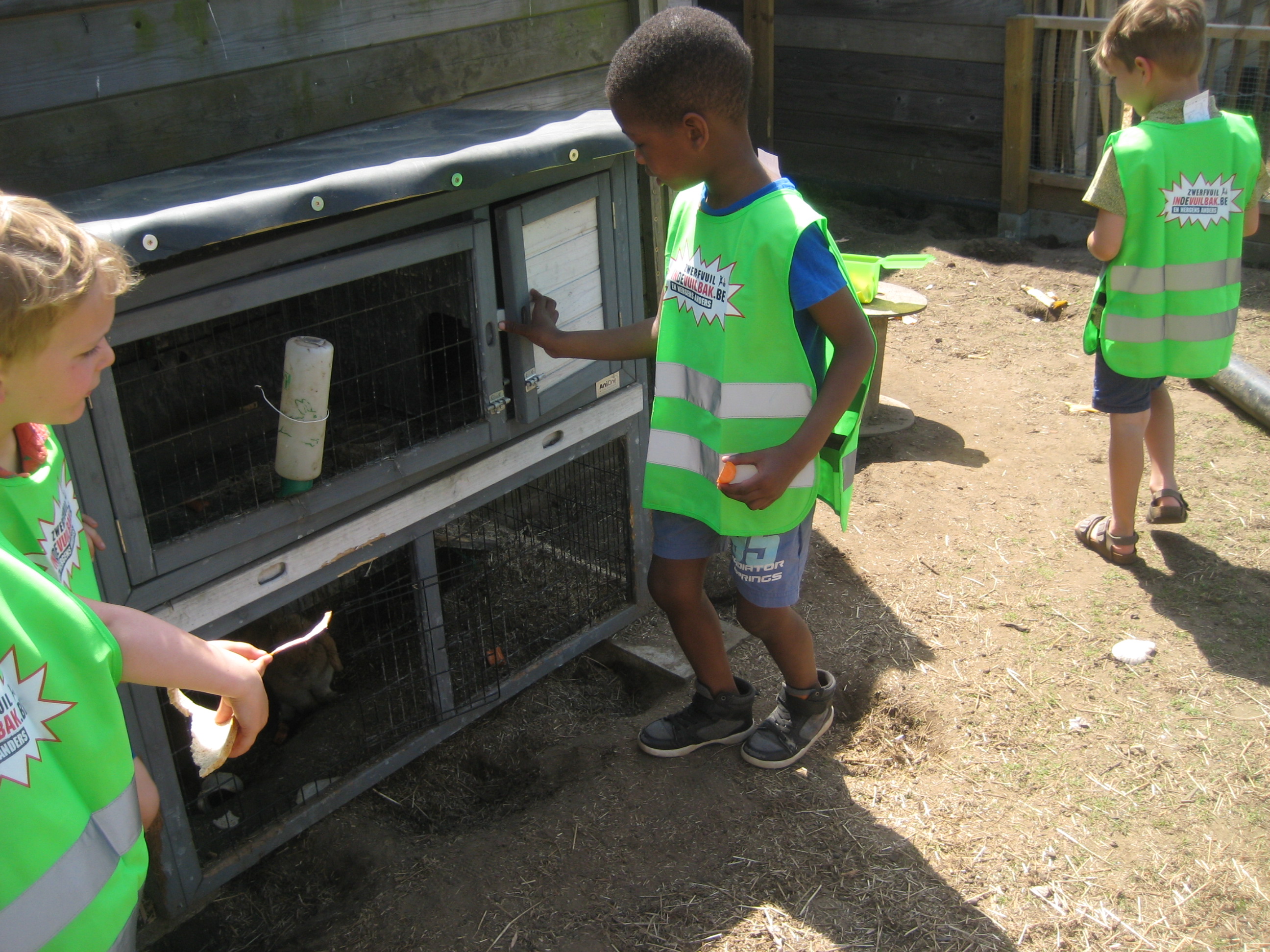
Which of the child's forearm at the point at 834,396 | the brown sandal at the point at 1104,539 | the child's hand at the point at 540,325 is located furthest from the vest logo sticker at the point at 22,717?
the brown sandal at the point at 1104,539

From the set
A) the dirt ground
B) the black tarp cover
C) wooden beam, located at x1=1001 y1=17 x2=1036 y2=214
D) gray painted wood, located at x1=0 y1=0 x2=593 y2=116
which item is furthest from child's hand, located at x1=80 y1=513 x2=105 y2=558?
wooden beam, located at x1=1001 y1=17 x2=1036 y2=214

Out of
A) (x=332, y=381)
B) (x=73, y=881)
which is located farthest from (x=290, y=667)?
(x=73, y=881)

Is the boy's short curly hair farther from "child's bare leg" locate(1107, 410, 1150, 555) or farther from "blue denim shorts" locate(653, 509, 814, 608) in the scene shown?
"child's bare leg" locate(1107, 410, 1150, 555)

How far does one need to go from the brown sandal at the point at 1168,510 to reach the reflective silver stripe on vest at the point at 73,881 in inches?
144

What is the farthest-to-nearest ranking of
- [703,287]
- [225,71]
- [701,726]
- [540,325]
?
[701,726] → [540,325] → [225,71] → [703,287]

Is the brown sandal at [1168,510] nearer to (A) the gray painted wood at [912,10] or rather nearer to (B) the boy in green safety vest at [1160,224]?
(B) the boy in green safety vest at [1160,224]

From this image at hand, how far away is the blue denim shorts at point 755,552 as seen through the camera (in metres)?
2.64

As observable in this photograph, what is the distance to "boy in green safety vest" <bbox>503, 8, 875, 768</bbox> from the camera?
2.31m

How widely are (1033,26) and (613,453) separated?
523cm

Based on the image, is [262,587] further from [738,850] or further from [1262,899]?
[1262,899]

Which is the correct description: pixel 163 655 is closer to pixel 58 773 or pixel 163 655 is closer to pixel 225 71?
pixel 58 773

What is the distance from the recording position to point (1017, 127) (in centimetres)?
731

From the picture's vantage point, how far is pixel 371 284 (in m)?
3.07

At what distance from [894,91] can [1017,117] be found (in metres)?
1.06
